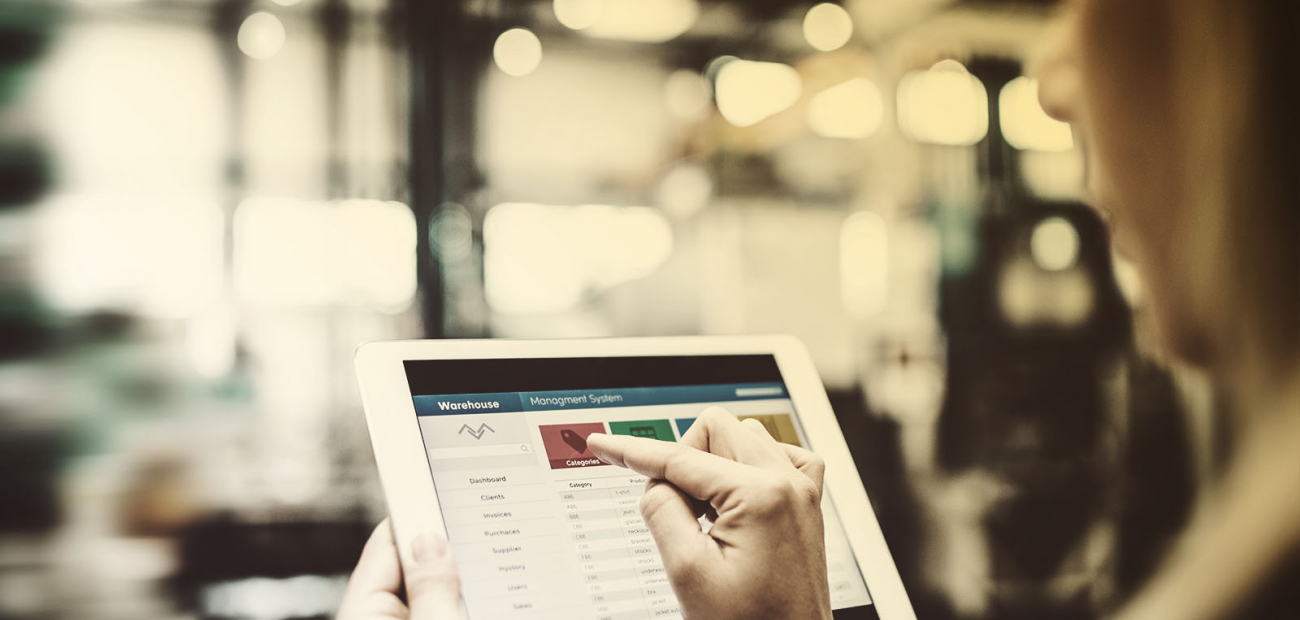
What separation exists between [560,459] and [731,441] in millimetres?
130

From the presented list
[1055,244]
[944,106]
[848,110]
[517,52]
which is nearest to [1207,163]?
[517,52]

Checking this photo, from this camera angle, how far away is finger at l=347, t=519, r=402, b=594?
54cm

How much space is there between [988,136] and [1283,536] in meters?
2.06

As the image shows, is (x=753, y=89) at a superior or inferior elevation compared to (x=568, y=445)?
superior

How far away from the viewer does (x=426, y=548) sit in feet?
1.67

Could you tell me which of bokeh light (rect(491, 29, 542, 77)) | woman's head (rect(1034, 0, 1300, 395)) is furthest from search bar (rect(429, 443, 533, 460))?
bokeh light (rect(491, 29, 542, 77))

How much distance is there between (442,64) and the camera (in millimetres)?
1863

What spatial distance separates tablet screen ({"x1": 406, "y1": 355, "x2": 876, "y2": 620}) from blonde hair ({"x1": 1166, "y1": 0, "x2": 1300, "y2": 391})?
14.4 inches

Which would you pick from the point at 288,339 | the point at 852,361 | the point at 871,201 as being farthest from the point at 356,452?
the point at 871,201

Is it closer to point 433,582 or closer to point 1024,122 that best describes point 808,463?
point 433,582

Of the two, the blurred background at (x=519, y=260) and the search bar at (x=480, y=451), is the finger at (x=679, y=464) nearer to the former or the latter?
the search bar at (x=480, y=451)

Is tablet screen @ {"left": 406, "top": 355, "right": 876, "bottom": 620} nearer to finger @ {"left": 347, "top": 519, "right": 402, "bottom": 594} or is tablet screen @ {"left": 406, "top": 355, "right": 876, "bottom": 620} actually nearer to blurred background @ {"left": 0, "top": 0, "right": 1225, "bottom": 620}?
finger @ {"left": 347, "top": 519, "right": 402, "bottom": 594}

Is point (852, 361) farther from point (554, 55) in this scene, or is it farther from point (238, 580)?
point (238, 580)

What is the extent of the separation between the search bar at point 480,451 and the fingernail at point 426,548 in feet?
0.20
